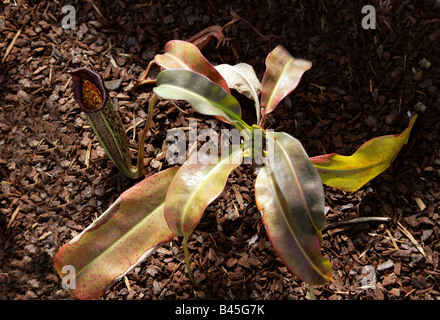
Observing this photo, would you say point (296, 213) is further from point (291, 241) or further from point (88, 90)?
point (88, 90)

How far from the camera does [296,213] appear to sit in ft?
3.45

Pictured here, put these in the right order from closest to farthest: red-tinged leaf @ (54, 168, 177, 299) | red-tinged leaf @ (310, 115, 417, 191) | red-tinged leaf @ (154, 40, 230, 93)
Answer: red-tinged leaf @ (54, 168, 177, 299) → red-tinged leaf @ (310, 115, 417, 191) → red-tinged leaf @ (154, 40, 230, 93)

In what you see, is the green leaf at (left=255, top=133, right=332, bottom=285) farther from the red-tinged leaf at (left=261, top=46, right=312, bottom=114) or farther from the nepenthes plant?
the red-tinged leaf at (left=261, top=46, right=312, bottom=114)

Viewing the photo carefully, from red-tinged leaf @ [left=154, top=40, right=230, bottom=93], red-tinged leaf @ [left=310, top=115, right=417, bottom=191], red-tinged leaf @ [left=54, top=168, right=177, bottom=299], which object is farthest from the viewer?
red-tinged leaf @ [left=154, top=40, right=230, bottom=93]

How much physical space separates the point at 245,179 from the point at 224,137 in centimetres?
20

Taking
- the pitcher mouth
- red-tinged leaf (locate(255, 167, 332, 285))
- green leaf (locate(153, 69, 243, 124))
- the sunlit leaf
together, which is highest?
the pitcher mouth

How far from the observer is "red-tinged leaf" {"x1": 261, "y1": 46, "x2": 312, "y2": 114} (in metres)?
1.39

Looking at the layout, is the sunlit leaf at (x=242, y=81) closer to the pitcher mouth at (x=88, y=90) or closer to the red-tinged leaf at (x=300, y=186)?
the red-tinged leaf at (x=300, y=186)

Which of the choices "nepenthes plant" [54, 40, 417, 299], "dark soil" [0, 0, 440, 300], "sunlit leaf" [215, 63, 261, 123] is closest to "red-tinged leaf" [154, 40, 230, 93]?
"nepenthes plant" [54, 40, 417, 299]

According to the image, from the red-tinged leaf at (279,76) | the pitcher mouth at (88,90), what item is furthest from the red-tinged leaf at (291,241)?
the pitcher mouth at (88,90)

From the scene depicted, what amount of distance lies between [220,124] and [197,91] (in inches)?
13.1

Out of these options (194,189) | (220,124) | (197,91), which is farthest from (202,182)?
(220,124)

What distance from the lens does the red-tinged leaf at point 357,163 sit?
1299 mm

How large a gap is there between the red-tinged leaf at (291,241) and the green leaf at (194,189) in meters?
0.15
